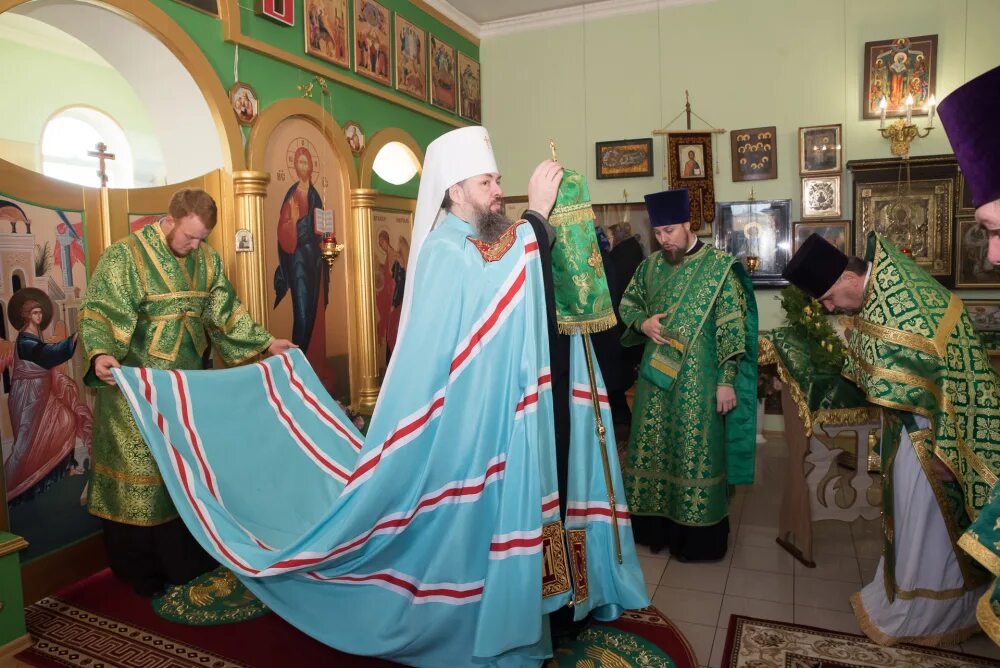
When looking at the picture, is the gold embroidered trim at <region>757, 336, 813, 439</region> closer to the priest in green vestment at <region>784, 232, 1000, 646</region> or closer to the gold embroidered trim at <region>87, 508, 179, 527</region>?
the priest in green vestment at <region>784, 232, 1000, 646</region>

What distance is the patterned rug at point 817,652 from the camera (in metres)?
2.84

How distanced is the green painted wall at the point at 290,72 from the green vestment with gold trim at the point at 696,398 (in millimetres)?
3055

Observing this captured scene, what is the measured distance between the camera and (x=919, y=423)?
2.87 m

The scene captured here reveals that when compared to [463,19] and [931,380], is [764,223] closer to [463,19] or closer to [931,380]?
[463,19]

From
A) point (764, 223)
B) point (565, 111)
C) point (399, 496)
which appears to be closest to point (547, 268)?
point (399, 496)

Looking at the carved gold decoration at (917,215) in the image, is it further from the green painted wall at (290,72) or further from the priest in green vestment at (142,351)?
the priest in green vestment at (142,351)

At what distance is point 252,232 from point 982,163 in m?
3.98

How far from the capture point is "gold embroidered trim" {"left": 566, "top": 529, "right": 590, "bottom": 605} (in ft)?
8.84

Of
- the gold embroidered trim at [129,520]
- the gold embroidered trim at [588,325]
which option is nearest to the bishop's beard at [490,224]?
the gold embroidered trim at [588,325]

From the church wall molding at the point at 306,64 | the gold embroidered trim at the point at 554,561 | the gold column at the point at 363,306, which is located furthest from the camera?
the gold column at the point at 363,306

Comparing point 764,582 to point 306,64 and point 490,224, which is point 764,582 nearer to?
point 490,224

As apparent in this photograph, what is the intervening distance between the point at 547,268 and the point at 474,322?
14.1 inches

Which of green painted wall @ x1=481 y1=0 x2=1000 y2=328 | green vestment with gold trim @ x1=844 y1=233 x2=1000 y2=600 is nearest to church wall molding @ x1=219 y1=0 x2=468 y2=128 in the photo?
green painted wall @ x1=481 y1=0 x2=1000 y2=328

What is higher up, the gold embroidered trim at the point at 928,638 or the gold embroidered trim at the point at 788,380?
the gold embroidered trim at the point at 788,380
